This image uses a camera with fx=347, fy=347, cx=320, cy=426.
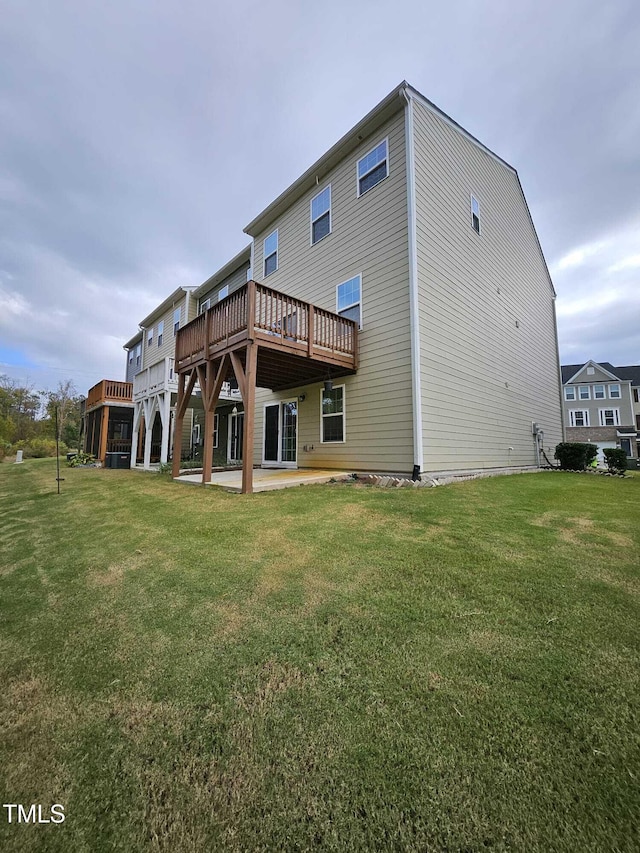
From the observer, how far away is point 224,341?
23.8ft

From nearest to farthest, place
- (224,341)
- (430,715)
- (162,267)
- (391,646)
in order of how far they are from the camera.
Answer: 1. (430,715)
2. (391,646)
3. (224,341)
4. (162,267)

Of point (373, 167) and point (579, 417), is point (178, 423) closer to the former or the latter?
point (373, 167)

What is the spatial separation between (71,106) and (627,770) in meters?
17.1

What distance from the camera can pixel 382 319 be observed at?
26.1ft

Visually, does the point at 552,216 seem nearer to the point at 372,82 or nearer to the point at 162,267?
the point at 372,82

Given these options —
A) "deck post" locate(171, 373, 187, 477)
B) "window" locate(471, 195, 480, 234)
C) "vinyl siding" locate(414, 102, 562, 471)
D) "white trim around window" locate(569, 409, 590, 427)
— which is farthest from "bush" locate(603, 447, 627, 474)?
"white trim around window" locate(569, 409, 590, 427)

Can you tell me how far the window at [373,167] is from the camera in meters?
8.13

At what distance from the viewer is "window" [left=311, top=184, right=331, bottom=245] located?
9711 mm

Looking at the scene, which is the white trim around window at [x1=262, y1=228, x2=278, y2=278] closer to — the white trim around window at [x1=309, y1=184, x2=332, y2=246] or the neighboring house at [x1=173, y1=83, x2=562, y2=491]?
the neighboring house at [x1=173, y1=83, x2=562, y2=491]

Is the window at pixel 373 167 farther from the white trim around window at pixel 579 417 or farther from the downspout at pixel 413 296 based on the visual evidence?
the white trim around window at pixel 579 417

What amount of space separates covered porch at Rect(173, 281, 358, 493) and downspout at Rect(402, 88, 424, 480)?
1612mm

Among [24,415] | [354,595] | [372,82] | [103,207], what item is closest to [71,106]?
[103,207]

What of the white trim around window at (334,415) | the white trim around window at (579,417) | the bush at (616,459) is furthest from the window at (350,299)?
the white trim around window at (579,417)

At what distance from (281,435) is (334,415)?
2486 mm
